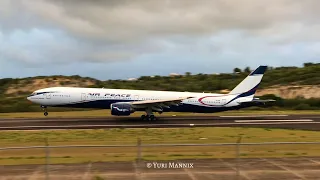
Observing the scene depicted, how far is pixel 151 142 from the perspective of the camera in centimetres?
2512

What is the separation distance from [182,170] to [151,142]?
9.69 meters

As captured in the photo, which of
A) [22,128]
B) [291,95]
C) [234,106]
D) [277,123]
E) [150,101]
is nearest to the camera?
[22,128]

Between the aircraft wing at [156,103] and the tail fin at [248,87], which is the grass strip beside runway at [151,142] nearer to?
the aircraft wing at [156,103]

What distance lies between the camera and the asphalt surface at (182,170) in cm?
1455

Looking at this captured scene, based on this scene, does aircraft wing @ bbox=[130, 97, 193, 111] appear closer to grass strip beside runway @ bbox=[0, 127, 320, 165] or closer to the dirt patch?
grass strip beside runway @ bbox=[0, 127, 320, 165]

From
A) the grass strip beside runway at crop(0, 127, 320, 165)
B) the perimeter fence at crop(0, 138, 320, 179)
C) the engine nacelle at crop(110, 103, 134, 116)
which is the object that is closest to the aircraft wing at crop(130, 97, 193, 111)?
the engine nacelle at crop(110, 103, 134, 116)

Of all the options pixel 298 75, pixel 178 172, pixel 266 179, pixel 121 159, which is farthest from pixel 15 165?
pixel 298 75

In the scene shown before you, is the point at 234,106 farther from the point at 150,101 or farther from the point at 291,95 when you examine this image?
the point at 291,95

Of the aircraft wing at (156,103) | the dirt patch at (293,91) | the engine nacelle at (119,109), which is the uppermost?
the dirt patch at (293,91)

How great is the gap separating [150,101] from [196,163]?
2600 cm

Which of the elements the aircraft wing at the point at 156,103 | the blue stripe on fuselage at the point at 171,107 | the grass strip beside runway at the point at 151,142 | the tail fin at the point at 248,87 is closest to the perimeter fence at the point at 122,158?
the grass strip beside runway at the point at 151,142

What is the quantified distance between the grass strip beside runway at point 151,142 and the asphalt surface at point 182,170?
4.16 feet

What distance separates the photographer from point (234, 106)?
46.5 metres

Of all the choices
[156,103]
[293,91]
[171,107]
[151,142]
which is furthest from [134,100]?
[293,91]
